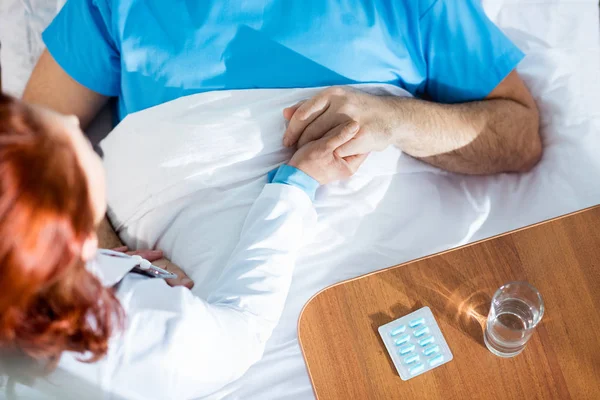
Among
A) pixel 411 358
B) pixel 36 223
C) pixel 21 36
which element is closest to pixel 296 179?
pixel 411 358

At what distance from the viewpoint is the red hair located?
498mm

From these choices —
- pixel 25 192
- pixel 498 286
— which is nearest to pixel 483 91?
pixel 498 286

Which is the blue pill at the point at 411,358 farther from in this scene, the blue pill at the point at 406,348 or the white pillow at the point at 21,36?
the white pillow at the point at 21,36

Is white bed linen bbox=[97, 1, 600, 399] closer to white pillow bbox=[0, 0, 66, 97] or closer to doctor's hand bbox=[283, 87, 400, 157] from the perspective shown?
doctor's hand bbox=[283, 87, 400, 157]

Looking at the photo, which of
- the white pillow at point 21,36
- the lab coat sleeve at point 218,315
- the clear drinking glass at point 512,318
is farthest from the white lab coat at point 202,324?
the white pillow at point 21,36

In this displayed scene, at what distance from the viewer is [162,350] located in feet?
2.55

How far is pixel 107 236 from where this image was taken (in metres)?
1.15

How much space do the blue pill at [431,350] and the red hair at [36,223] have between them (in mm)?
530

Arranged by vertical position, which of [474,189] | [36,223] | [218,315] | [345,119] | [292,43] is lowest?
[474,189]

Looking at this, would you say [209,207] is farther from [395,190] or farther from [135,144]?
[395,190]

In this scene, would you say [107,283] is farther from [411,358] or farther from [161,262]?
[411,358]

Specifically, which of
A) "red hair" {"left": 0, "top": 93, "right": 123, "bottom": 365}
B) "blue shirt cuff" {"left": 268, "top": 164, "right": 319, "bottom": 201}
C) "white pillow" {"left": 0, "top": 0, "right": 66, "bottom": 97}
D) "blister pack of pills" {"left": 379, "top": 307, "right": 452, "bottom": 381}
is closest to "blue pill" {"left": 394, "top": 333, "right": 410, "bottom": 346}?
"blister pack of pills" {"left": 379, "top": 307, "right": 452, "bottom": 381}

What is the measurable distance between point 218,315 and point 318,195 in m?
0.39

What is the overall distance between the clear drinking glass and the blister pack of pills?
8 centimetres
